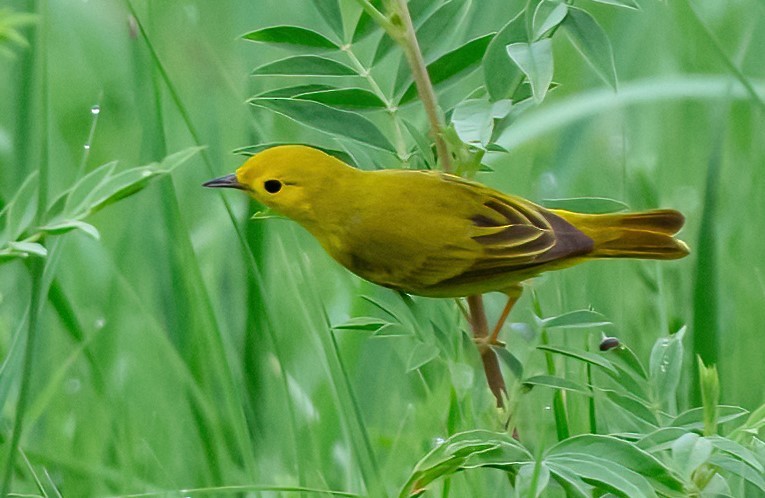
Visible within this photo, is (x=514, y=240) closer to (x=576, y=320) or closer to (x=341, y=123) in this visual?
(x=576, y=320)

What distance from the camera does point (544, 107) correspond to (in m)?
2.66

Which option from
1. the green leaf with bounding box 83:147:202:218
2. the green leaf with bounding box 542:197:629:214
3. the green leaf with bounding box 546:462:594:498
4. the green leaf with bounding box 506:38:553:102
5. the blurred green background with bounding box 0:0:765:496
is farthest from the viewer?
the blurred green background with bounding box 0:0:765:496

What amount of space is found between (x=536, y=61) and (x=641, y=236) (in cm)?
42

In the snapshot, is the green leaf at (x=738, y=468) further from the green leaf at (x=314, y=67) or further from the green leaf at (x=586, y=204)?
the green leaf at (x=314, y=67)

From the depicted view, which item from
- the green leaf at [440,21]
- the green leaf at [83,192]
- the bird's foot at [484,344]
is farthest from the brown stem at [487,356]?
the green leaf at [83,192]

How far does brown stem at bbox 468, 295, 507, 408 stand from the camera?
1.51m

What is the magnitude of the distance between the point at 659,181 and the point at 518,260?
1143 millimetres

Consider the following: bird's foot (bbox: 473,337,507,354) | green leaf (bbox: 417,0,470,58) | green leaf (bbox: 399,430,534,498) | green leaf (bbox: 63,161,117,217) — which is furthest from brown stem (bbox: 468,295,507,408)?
green leaf (bbox: 63,161,117,217)

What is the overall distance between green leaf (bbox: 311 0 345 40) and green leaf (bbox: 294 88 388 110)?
93 mm

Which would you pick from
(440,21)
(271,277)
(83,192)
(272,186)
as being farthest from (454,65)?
(271,277)

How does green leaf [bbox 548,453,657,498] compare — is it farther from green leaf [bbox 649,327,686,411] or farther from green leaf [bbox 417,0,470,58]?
green leaf [bbox 417,0,470,58]

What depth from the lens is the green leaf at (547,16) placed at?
133 cm

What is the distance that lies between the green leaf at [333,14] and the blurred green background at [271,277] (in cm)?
16

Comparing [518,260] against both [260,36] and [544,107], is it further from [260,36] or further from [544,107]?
[544,107]
